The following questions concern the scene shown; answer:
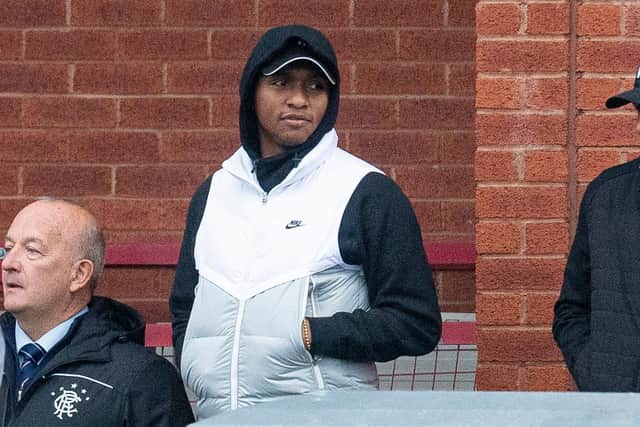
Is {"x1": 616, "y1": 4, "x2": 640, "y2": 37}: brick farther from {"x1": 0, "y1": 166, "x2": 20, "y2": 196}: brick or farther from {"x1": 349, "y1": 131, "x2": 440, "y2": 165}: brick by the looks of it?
{"x1": 0, "y1": 166, "x2": 20, "y2": 196}: brick

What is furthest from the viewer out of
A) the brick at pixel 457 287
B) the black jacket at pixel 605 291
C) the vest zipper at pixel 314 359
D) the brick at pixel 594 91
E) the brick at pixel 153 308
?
the brick at pixel 153 308

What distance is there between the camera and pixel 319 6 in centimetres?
557

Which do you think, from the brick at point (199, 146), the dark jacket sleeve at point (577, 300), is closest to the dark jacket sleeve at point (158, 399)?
the dark jacket sleeve at point (577, 300)

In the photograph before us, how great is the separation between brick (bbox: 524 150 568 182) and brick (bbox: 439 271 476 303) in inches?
43.5

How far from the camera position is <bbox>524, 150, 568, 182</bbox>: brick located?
173 inches

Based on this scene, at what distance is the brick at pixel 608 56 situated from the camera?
4371mm

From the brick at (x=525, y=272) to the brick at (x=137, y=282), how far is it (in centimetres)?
163

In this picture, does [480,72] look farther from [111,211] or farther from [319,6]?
[111,211]

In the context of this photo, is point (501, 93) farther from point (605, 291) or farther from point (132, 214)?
point (132, 214)

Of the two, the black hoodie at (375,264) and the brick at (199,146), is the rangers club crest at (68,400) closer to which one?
the black hoodie at (375,264)

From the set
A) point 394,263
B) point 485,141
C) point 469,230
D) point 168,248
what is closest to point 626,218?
point 394,263

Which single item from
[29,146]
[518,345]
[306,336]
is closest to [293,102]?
[306,336]

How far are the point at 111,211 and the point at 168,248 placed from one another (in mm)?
282

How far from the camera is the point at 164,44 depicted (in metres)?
5.63
